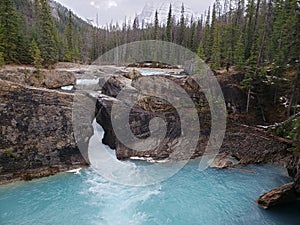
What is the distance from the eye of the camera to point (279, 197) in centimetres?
1257

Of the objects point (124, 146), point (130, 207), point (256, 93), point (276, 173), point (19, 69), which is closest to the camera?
point (130, 207)

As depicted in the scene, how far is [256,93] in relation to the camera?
74.0 feet

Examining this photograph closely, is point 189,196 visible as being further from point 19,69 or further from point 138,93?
point 19,69

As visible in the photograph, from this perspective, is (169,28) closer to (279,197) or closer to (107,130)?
(107,130)

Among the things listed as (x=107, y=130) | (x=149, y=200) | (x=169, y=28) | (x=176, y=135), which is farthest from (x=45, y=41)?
(x=169, y=28)

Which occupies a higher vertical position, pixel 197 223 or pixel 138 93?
pixel 138 93

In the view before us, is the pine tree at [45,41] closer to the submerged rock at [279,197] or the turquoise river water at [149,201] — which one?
the turquoise river water at [149,201]

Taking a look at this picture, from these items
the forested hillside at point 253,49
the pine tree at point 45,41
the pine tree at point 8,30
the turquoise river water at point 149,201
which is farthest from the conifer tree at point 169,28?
the turquoise river water at point 149,201

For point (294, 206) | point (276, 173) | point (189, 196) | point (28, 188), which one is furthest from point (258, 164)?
point (28, 188)

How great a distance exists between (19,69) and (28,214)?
1838 centimetres

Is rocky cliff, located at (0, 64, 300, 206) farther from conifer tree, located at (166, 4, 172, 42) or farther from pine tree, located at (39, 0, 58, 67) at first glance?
conifer tree, located at (166, 4, 172, 42)

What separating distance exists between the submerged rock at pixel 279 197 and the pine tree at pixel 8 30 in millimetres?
29684

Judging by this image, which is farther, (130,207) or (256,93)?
(256,93)

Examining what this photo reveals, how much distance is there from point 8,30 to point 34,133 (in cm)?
1809
